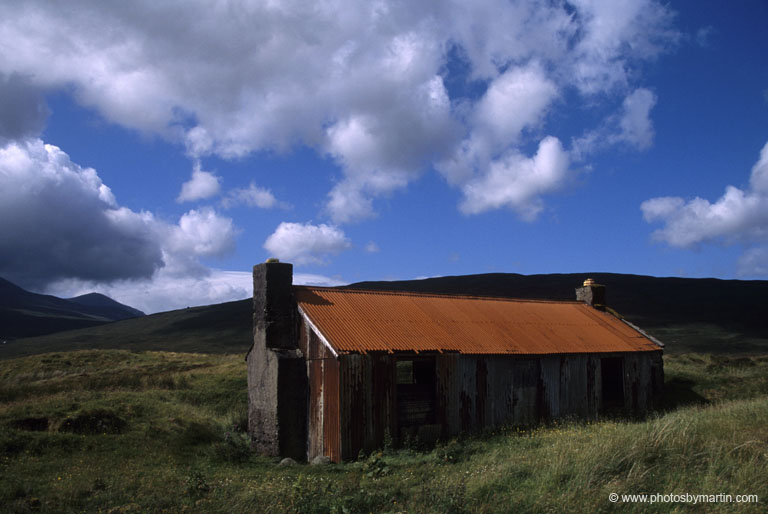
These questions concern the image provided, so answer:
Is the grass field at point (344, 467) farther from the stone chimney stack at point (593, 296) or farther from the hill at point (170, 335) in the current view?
the hill at point (170, 335)

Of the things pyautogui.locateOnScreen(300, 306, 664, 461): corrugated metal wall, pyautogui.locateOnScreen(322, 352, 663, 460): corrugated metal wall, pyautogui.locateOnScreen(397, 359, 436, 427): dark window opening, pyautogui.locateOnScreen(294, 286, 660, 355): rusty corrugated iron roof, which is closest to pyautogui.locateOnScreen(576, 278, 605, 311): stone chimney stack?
pyautogui.locateOnScreen(294, 286, 660, 355): rusty corrugated iron roof

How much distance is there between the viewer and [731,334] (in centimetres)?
5306

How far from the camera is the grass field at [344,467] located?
27.7 feet

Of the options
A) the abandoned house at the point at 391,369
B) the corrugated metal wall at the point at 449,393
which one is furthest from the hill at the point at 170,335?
the corrugated metal wall at the point at 449,393

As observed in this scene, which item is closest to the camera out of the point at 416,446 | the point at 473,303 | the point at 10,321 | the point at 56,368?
the point at 416,446

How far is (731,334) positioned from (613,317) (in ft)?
120

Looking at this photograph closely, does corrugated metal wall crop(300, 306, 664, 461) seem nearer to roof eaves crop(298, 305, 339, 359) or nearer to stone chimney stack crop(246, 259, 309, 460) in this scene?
roof eaves crop(298, 305, 339, 359)

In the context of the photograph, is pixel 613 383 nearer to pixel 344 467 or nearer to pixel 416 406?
pixel 416 406

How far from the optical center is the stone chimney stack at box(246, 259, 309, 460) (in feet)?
50.1

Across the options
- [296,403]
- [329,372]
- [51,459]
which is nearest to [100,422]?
[51,459]

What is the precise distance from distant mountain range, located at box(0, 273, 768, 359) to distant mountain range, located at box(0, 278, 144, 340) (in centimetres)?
2106

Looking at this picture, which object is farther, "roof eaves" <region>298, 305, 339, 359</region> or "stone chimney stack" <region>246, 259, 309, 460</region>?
"stone chimney stack" <region>246, 259, 309, 460</region>

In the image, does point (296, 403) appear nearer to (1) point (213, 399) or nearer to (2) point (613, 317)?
(1) point (213, 399)

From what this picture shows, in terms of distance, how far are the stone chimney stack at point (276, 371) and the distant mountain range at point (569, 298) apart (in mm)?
39426
